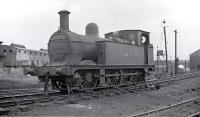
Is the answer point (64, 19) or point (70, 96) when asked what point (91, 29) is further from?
point (70, 96)

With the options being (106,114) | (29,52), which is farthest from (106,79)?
(29,52)

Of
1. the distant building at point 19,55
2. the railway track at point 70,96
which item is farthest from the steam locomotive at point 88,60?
the distant building at point 19,55

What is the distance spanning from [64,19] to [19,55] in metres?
35.8

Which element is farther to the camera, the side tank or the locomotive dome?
the locomotive dome

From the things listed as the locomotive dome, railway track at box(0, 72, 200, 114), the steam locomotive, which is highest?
the locomotive dome

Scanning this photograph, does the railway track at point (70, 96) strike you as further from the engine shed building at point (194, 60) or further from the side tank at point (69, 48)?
the engine shed building at point (194, 60)

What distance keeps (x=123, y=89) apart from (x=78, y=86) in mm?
3319

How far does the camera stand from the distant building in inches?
1516

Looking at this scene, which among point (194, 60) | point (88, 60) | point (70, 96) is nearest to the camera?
point (70, 96)

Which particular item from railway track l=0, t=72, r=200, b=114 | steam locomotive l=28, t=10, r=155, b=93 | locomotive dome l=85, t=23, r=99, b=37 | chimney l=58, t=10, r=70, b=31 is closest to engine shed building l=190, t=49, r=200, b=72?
railway track l=0, t=72, r=200, b=114

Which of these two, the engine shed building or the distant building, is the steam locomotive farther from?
the engine shed building

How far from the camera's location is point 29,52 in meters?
51.4

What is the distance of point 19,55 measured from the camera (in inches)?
1881

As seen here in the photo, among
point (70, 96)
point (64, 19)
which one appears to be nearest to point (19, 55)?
point (64, 19)
